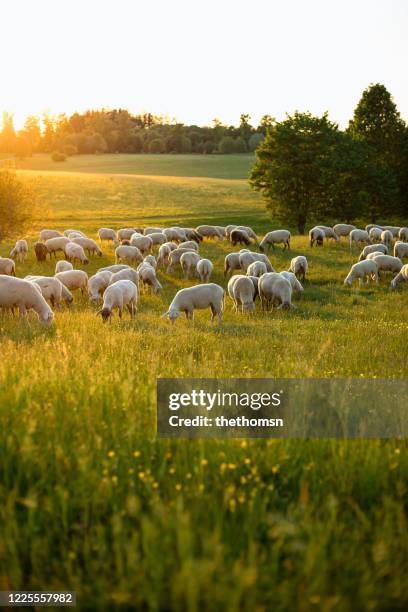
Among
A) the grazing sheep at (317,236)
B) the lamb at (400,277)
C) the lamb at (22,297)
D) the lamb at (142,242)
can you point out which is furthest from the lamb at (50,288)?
the grazing sheep at (317,236)

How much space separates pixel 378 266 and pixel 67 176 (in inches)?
2900

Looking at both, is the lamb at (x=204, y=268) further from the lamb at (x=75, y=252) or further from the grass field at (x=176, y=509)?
the grass field at (x=176, y=509)

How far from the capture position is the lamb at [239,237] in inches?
1439

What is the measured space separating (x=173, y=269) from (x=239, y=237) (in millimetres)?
8934

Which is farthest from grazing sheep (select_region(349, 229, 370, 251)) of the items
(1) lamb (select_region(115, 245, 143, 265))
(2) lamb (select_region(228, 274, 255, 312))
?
(2) lamb (select_region(228, 274, 255, 312))

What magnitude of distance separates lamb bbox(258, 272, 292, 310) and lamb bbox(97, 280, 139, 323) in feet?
14.8

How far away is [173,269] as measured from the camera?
2906cm

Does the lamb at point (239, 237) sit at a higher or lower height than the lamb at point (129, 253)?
higher

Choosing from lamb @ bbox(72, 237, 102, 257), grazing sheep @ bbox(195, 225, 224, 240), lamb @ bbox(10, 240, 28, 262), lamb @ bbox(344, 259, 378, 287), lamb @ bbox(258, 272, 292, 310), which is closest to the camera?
lamb @ bbox(258, 272, 292, 310)

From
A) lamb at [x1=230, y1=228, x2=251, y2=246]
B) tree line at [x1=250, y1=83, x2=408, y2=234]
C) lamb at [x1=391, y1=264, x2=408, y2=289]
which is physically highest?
tree line at [x1=250, y1=83, x2=408, y2=234]

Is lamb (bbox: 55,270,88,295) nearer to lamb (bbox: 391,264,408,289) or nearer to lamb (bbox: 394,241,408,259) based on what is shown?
lamb (bbox: 391,264,408,289)

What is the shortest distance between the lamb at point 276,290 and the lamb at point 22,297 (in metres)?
7.66

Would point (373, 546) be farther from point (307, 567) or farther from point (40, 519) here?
point (40, 519)

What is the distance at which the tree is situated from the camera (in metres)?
45.1
